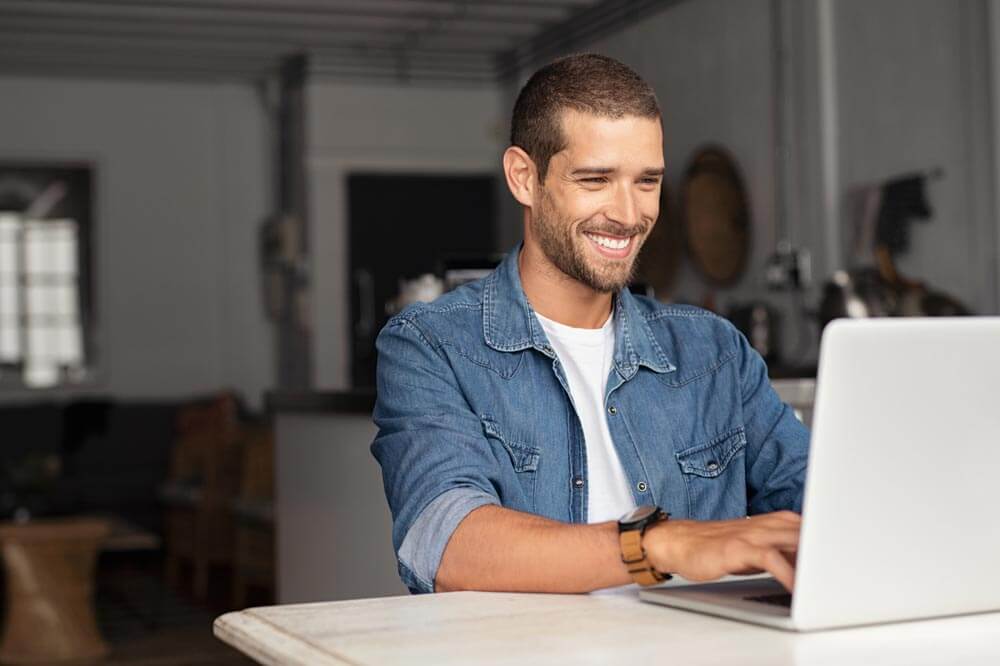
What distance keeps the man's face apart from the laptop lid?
2.03ft

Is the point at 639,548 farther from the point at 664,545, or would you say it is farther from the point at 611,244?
the point at 611,244

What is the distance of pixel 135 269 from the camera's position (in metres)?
9.86

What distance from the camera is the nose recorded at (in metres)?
1.71

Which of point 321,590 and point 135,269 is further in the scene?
point 135,269

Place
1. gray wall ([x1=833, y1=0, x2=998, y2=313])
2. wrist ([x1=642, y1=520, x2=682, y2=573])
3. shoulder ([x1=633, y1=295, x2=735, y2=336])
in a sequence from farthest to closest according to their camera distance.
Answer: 1. gray wall ([x1=833, y1=0, x2=998, y2=313])
2. shoulder ([x1=633, y1=295, x2=735, y2=336])
3. wrist ([x1=642, y1=520, x2=682, y2=573])

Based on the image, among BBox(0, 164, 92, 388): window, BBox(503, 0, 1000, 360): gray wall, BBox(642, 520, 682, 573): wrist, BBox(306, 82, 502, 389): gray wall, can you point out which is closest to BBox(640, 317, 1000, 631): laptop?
BBox(642, 520, 682, 573): wrist

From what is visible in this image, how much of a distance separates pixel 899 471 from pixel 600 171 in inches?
26.7

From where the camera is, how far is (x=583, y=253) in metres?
1.78

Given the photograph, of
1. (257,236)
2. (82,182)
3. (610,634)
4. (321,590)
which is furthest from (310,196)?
(610,634)

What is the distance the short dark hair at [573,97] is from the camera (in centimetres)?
172

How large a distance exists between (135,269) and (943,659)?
9.25m

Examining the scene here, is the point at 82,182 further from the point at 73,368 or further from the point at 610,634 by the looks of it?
the point at 610,634

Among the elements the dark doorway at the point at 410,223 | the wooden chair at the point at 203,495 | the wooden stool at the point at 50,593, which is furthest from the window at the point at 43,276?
the wooden stool at the point at 50,593

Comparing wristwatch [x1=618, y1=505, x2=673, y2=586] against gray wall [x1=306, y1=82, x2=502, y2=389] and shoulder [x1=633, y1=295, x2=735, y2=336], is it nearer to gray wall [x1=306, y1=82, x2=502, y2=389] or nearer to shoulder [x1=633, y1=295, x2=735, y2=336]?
shoulder [x1=633, y1=295, x2=735, y2=336]
